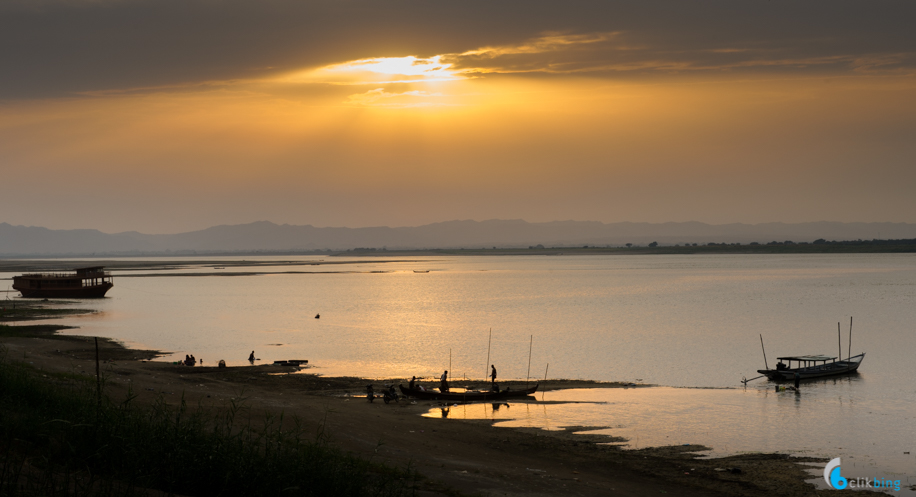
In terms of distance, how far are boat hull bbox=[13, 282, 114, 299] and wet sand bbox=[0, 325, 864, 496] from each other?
237 ft

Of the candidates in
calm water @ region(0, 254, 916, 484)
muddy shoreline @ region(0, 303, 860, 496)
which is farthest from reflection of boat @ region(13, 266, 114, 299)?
muddy shoreline @ region(0, 303, 860, 496)

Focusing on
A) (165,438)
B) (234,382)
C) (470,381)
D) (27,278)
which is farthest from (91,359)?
(27,278)

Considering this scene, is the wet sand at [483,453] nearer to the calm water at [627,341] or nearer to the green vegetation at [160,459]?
the green vegetation at [160,459]

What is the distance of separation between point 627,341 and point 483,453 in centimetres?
3837

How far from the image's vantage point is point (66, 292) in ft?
345

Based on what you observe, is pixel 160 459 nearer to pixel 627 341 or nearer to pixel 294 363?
pixel 294 363

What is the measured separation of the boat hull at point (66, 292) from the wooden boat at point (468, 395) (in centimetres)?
8672

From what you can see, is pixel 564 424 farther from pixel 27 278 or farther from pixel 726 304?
pixel 27 278

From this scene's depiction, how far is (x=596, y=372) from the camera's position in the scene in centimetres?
4594

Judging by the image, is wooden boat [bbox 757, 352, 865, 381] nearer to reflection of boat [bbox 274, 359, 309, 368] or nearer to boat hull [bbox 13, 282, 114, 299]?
reflection of boat [bbox 274, 359, 309, 368]

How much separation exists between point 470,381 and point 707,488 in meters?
21.6

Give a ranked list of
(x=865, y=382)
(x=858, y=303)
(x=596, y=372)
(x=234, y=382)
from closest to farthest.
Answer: (x=234, y=382) → (x=865, y=382) → (x=596, y=372) → (x=858, y=303)

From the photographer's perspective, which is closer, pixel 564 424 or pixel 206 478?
pixel 206 478

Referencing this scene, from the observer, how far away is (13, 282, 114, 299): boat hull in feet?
329
